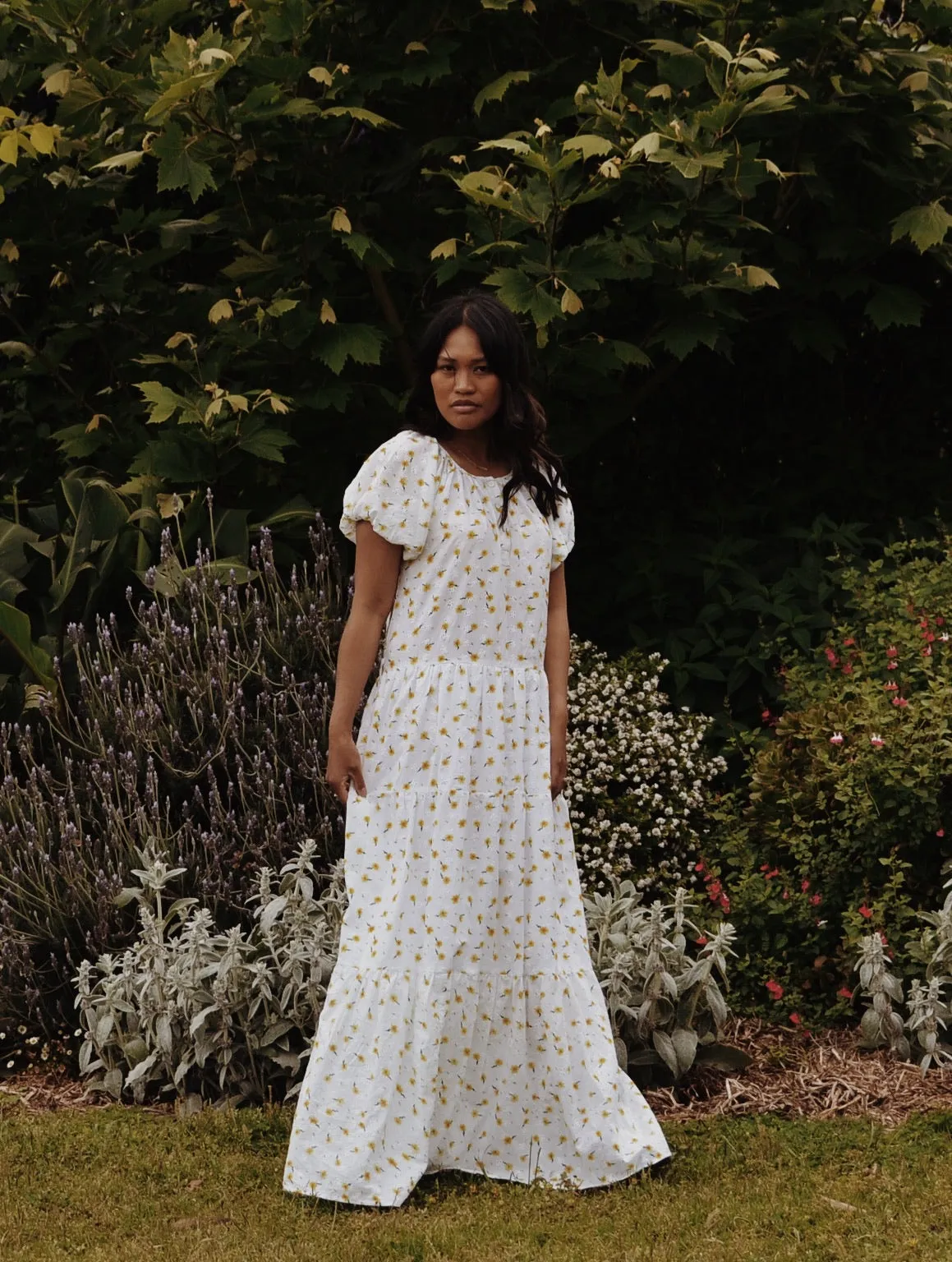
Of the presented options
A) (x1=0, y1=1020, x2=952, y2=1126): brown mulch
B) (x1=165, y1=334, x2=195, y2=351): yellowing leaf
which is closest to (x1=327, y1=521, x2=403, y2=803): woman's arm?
(x1=0, y1=1020, x2=952, y2=1126): brown mulch

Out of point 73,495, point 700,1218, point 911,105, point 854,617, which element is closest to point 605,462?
point 854,617

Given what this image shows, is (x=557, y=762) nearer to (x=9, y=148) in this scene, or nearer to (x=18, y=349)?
(x=9, y=148)

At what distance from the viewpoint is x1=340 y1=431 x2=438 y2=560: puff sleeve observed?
3412 mm

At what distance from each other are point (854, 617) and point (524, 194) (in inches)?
75.6

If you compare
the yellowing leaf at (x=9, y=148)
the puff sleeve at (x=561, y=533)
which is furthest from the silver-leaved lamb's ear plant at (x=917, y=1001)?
the yellowing leaf at (x=9, y=148)

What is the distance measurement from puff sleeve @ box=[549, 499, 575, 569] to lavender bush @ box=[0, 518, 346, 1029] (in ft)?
4.46

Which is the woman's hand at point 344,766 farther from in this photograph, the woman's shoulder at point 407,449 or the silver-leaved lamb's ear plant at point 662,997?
the silver-leaved lamb's ear plant at point 662,997

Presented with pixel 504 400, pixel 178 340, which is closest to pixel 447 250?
pixel 178 340

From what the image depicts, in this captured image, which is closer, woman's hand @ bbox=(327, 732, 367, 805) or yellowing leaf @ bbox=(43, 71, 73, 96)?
woman's hand @ bbox=(327, 732, 367, 805)

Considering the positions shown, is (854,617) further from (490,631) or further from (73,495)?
(73,495)

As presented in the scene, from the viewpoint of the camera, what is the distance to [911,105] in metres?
5.27

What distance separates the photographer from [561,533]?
12.1 feet

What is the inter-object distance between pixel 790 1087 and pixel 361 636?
5.83 feet

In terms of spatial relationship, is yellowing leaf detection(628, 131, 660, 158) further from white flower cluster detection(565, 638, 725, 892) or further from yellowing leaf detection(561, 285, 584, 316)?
white flower cluster detection(565, 638, 725, 892)
